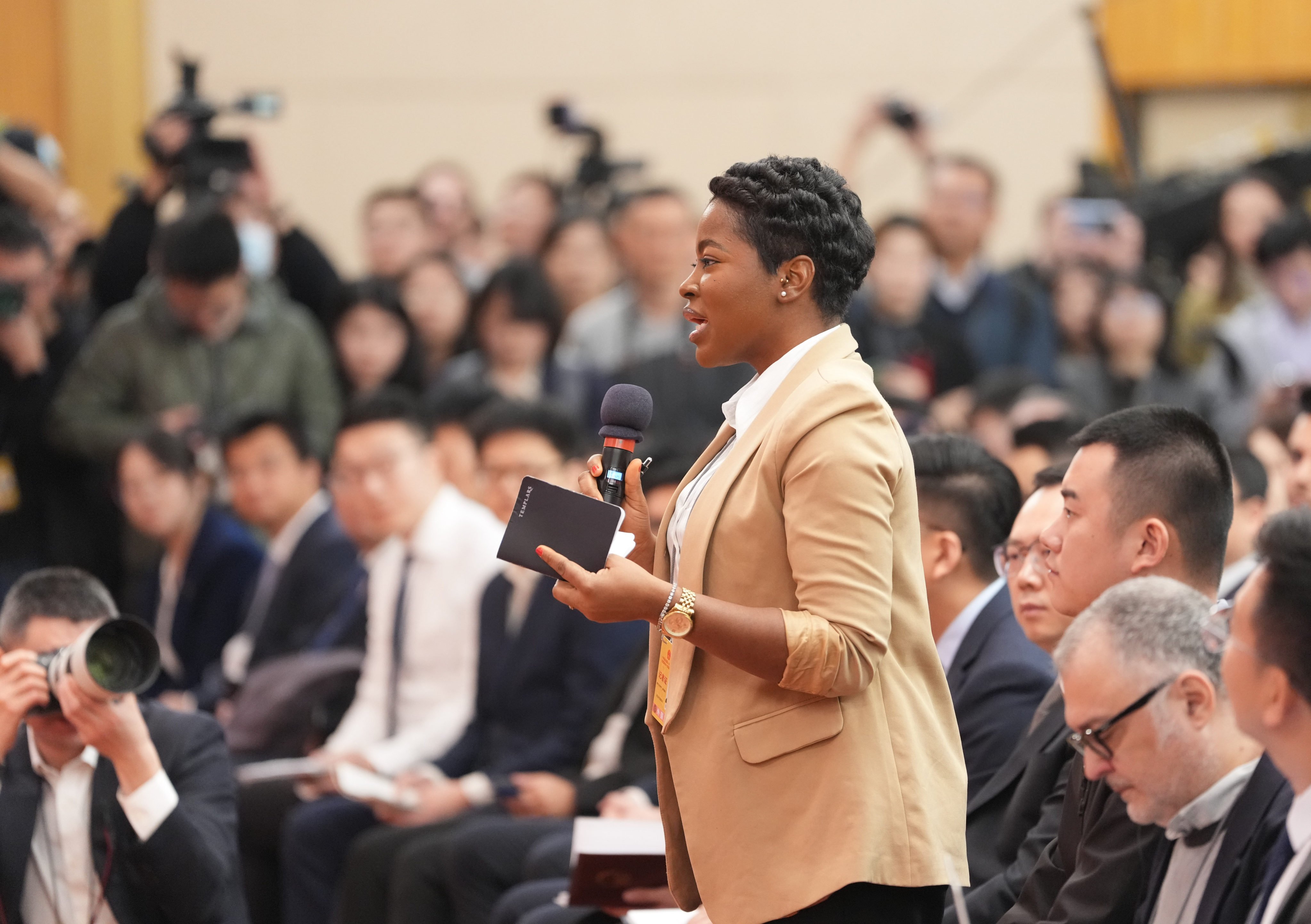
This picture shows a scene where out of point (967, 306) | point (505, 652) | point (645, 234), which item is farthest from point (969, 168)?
point (505, 652)

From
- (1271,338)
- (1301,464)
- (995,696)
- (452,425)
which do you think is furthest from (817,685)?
(1271,338)

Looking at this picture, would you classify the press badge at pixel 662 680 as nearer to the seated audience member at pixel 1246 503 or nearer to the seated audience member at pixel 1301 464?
the seated audience member at pixel 1301 464

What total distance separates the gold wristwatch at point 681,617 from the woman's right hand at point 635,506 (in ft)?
0.41

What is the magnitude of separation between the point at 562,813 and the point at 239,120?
194 inches

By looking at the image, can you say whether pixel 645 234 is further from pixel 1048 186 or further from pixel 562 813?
pixel 1048 186

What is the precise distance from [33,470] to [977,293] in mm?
2928

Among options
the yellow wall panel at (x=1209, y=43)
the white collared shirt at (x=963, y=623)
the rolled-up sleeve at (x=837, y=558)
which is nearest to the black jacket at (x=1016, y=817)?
the white collared shirt at (x=963, y=623)

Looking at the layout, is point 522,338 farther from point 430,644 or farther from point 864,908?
point 864,908

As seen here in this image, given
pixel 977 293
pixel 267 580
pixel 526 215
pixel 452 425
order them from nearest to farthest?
pixel 267 580, pixel 452 425, pixel 977 293, pixel 526 215

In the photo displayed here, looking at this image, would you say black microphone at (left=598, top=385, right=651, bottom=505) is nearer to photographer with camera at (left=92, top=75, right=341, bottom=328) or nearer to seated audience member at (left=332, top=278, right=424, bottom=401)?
seated audience member at (left=332, top=278, right=424, bottom=401)

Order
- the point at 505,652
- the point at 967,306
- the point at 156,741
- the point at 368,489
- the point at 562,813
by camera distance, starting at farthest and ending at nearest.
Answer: the point at 967,306, the point at 368,489, the point at 505,652, the point at 562,813, the point at 156,741

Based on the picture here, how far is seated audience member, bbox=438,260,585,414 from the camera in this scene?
4.75 meters

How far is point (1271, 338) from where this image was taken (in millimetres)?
4922

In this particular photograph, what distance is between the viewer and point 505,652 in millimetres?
3574
